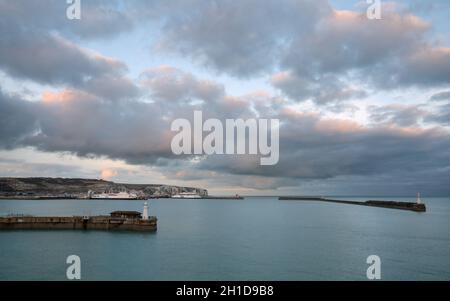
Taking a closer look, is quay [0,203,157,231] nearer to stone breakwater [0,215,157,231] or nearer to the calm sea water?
stone breakwater [0,215,157,231]

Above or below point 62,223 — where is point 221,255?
below

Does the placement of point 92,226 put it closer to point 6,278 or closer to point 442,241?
point 6,278

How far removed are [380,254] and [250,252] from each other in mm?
15976

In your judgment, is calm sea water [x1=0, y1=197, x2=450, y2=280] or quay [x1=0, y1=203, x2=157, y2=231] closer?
calm sea water [x1=0, y1=197, x2=450, y2=280]

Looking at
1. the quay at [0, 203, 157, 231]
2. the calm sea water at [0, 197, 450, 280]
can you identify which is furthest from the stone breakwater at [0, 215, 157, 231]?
the calm sea water at [0, 197, 450, 280]

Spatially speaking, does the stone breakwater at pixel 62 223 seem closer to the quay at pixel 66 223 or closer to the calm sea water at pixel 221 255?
the quay at pixel 66 223

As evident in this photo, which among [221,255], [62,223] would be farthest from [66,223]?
[221,255]

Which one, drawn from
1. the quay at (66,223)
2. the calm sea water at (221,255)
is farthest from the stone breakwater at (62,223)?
the calm sea water at (221,255)

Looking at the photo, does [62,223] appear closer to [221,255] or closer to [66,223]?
[66,223]

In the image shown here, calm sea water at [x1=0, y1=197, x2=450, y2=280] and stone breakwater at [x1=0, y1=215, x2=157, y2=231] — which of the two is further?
stone breakwater at [x1=0, y1=215, x2=157, y2=231]

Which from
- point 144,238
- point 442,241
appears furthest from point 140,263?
point 442,241

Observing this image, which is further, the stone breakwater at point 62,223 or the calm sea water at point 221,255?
the stone breakwater at point 62,223

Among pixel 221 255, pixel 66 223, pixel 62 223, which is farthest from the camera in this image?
pixel 62 223
